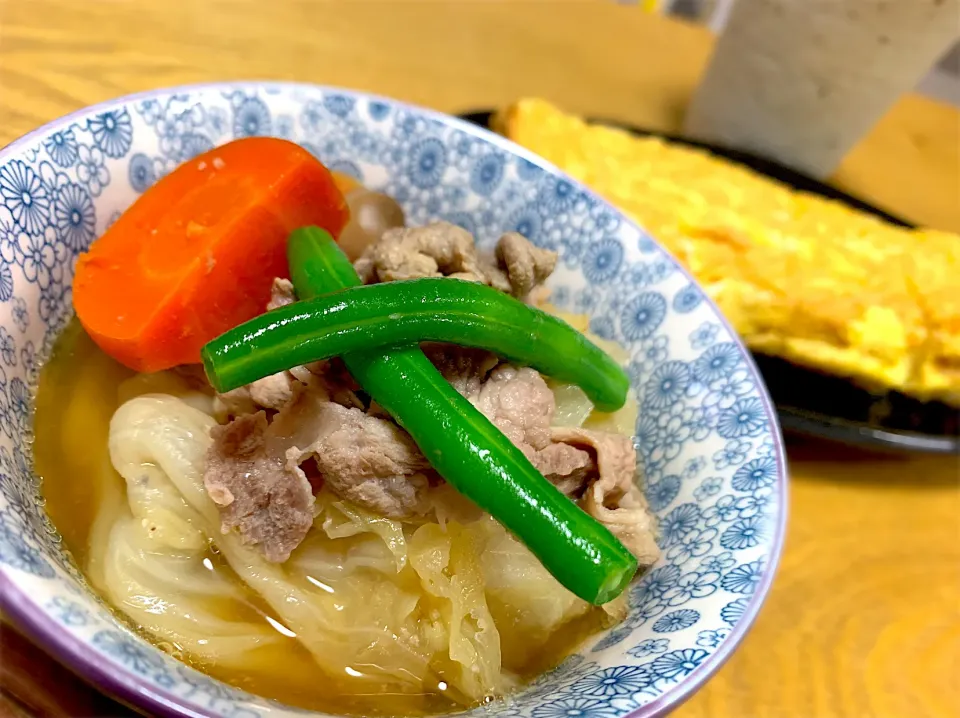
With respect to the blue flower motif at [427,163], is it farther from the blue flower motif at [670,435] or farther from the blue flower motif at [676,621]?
the blue flower motif at [676,621]

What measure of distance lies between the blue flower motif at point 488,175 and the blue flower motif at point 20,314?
38.4 inches

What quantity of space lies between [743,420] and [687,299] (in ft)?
1.06

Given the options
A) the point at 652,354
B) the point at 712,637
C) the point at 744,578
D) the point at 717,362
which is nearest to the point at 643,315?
the point at 652,354

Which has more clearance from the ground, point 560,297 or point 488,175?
point 488,175

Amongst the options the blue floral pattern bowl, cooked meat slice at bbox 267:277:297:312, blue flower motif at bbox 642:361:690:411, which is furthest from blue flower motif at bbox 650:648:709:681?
cooked meat slice at bbox 267:277:297:312

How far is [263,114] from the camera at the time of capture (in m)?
1.62

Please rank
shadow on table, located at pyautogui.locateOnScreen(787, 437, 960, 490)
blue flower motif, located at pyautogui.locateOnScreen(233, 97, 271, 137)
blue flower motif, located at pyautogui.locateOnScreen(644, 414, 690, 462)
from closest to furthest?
blue flower motif, located at pyautogui.locateOnScreen(644, 414, 690, 462), blue flower motif, located at pyautogui.locateOnScreen(233, 97, 271, 137), shadow on table, located at pyautogui.locateOnScreen(787, 437, 960, 490)

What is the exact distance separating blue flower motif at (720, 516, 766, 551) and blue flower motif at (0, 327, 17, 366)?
3.97 feet

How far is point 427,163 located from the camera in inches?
69.4

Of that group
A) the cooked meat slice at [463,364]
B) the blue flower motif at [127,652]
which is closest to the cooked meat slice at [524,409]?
the cooked meat slice at [463,364]

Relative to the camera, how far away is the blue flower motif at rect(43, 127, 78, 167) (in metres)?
1.29

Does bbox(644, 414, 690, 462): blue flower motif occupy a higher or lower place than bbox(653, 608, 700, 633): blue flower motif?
higher

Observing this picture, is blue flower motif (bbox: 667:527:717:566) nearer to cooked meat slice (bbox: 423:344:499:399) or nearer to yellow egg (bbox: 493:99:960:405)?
cooked meat slice (bbox: 423:344:499:399)

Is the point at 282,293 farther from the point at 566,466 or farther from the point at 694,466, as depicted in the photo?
the point at 694,466
